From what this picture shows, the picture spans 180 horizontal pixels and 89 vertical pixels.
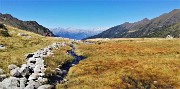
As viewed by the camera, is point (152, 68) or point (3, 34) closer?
point (152, 68)

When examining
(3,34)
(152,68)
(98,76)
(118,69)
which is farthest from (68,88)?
(3,34)

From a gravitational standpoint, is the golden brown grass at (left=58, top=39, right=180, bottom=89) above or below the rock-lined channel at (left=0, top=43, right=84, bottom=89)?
below

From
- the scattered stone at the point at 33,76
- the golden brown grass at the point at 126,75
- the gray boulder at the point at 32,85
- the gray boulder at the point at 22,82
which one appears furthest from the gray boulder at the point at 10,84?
the golden brown grass at the point at 126,75

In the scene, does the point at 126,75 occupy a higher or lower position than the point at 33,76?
lower

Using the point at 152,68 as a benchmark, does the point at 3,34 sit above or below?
above

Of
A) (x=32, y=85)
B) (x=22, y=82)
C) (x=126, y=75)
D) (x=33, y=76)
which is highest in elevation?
(x=33, y=76)

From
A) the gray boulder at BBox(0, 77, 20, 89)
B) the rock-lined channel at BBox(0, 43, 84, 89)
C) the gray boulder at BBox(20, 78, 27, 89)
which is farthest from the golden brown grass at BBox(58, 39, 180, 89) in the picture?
the gray boulder at BBox(0, 77, 20, 89)

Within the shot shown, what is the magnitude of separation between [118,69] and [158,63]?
8403 mm

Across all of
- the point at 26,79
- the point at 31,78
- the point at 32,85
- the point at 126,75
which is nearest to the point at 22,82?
the point at 32,85

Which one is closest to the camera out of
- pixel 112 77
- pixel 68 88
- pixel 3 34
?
pixel 68 88

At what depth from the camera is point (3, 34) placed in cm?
8250

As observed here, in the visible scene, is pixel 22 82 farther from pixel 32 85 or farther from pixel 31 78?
pixel 31 78

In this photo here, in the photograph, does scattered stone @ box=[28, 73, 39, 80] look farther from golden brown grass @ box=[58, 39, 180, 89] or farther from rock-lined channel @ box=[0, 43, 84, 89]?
golden brown grass @ box=[58, 39, 180, 89]

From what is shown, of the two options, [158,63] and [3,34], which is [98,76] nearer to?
[158,63]
